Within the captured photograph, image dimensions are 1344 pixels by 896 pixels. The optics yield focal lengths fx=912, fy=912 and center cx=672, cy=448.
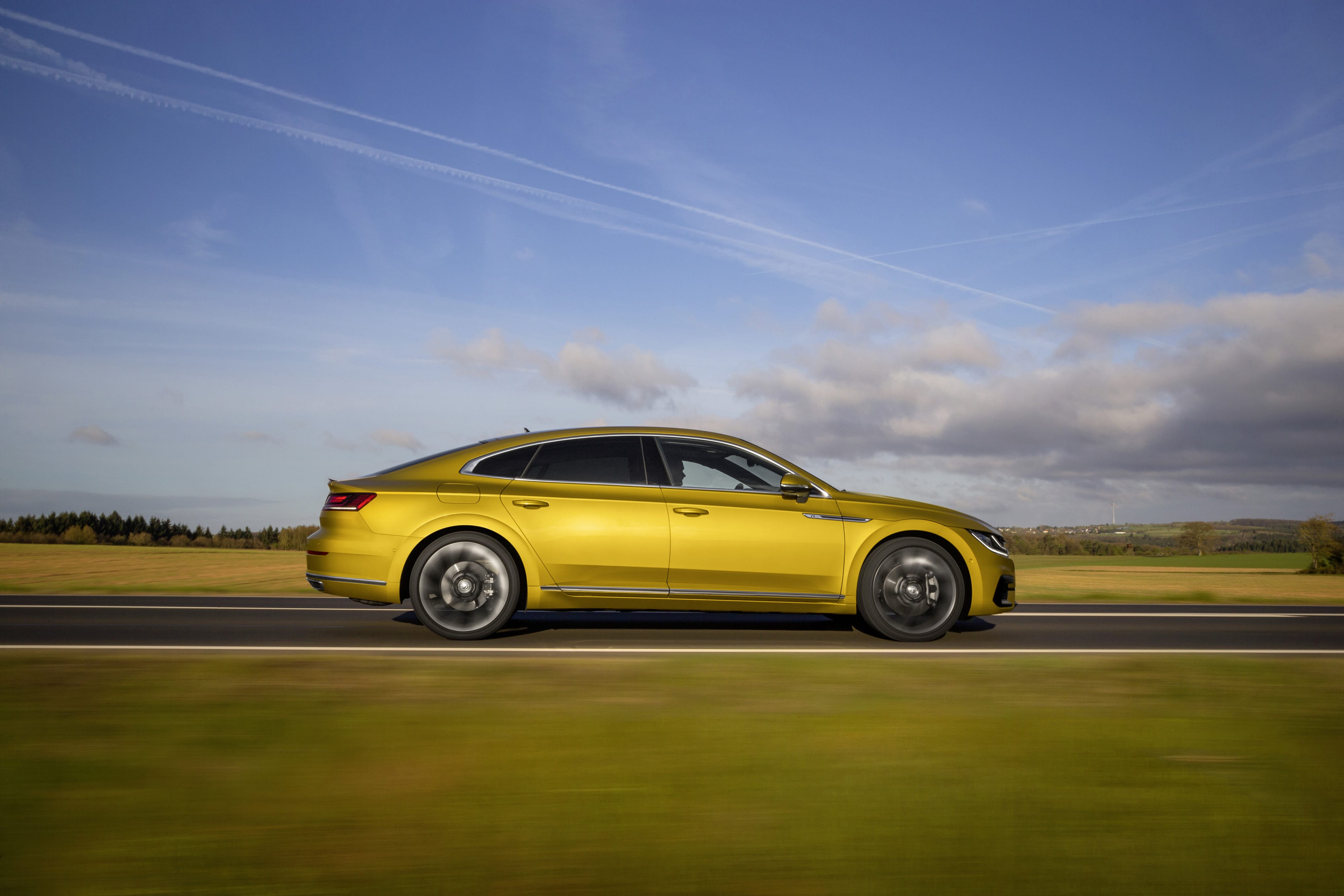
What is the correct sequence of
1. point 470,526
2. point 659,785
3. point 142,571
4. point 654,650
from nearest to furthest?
point 659,785
point 654,650
point 470,526
point 142,571

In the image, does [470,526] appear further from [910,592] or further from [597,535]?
[910,592]

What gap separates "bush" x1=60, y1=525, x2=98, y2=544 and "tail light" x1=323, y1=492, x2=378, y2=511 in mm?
24972

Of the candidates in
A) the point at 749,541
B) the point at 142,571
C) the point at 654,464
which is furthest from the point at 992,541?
the point at 142,571

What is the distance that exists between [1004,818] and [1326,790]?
135 centimetres

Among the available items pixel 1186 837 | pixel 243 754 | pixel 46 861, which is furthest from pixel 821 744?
pixel 46 861

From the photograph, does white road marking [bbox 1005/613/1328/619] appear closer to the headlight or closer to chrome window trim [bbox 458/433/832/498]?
the headlight

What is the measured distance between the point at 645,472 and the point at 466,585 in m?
1.69

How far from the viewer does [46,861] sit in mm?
2674

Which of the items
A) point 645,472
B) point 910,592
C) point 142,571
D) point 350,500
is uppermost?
point 645,472

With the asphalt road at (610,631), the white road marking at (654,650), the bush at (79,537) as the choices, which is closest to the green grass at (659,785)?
the white road marking at (654,650)

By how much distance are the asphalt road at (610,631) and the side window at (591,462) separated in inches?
51.7

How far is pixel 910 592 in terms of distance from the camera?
7441mm

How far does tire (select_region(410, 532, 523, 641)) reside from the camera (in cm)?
717

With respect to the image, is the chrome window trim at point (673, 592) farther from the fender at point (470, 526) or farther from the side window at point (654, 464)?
the side window at point (654, 464)
